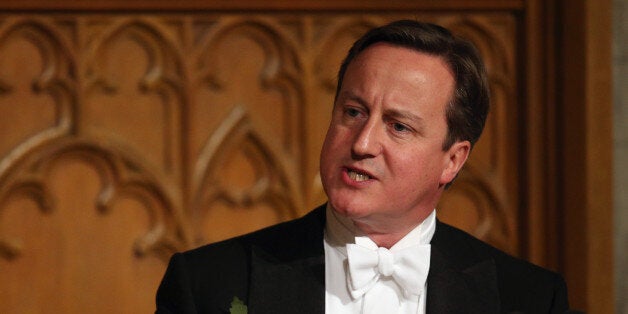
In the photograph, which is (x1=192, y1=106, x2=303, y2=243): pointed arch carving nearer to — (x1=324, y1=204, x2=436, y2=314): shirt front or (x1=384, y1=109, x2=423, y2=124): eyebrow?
(x1=324, y1=204, x2=436, y2=314): shirt front

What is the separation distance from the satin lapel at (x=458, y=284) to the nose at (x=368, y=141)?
34 cm

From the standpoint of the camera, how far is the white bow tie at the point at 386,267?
2508 mm

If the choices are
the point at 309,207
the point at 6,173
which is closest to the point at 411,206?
the point at 309,207

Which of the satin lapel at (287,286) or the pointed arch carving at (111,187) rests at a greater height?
the pointed arch carving at (111,187)

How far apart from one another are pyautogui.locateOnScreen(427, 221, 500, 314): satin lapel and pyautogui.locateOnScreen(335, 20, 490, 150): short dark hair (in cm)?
25

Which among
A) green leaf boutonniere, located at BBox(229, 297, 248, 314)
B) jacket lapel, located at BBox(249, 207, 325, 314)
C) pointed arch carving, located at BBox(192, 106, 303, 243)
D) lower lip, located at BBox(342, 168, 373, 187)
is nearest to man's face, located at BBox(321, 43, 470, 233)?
lower lip, located at BBox(342, 168, 373, 187)

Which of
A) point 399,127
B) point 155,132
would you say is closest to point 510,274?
point 399,127

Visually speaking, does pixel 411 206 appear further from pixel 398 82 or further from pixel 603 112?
pixel 603 112

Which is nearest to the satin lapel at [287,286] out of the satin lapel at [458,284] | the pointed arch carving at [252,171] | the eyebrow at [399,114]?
the satin lapel at [458,284]

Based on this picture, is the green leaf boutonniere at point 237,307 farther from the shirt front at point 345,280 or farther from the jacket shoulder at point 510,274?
the jacket shoulder at point 510,274

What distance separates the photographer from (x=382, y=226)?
8.27 ft

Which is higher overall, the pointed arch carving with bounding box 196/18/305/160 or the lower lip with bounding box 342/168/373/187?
the pointed arch carving with bounding box 196/18/305/160

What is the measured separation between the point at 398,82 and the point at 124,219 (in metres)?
1.24

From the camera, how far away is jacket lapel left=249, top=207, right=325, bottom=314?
2488 millimetres
